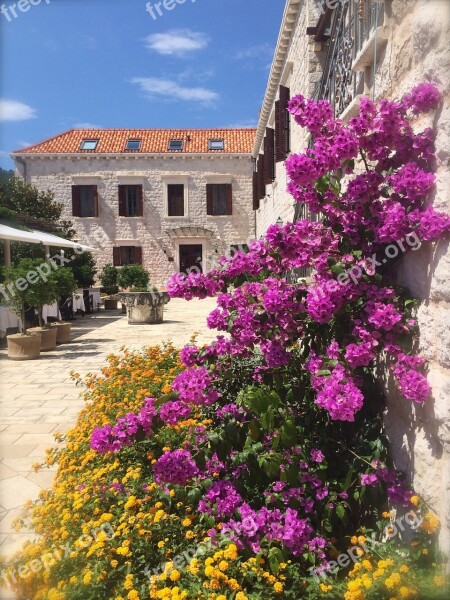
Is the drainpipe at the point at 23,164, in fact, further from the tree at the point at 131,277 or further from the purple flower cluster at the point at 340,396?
the purple flower cluster at the point at 340,396

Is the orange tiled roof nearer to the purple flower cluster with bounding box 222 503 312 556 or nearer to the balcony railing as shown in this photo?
the balcony railing

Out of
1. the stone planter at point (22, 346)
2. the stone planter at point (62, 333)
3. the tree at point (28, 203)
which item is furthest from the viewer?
the tree at point (28, 203)

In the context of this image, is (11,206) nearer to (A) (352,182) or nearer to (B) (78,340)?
(B) (78,340)

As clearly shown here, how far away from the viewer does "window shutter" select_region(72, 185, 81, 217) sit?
24.0 metres

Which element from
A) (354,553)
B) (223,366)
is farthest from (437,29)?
(354,553)

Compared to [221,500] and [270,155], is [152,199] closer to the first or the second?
[270,155]

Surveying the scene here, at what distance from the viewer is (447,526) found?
1.88m

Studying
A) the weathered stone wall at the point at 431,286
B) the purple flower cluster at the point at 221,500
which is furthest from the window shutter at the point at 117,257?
the weathered stone wall at the point at 431,286

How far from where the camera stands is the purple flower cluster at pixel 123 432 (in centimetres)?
235

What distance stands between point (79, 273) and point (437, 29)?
15.9 meters

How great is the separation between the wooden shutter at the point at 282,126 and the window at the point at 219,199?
14.7 m

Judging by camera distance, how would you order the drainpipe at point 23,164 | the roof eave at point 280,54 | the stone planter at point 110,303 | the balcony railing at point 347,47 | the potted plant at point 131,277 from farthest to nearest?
the drainpipe at point 23,164
the potted plant at point 131,277
the stone planter at point 110,303
the roof eave at point 280,54
the balcony railing at point 347,47

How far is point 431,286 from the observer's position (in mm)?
2016

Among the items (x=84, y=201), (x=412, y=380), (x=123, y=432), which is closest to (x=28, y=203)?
(x=84, y=201)
